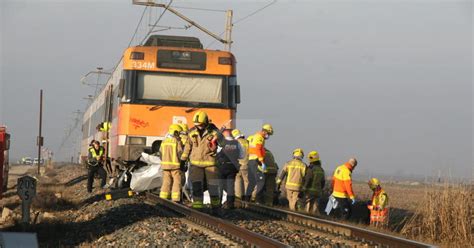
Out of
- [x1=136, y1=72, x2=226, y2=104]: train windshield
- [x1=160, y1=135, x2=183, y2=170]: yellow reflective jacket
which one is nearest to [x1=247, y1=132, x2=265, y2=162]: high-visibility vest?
[x1=136, y1=72, x2=226, y2=104]: train windshield

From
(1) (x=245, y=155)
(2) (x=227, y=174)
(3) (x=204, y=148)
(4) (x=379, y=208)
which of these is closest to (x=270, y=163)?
(1) (x=245, y=155)

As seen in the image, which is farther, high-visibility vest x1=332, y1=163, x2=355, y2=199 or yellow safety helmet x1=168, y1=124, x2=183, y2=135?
high-visibility vest x1=332, y1=163, x2=355, y2=199

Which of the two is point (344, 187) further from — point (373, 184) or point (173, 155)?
point (173, 155)

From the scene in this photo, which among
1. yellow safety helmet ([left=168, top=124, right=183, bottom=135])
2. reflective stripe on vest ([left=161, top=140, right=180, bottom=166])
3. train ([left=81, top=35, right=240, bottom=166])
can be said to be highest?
train ([left=81, top=35, right=240, bottom=166])

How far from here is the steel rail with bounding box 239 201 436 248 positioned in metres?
9.13

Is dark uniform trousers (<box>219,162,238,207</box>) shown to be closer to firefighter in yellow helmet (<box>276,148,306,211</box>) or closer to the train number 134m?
firefighter in yellow helmet (<box>276,148,306,211</box>)

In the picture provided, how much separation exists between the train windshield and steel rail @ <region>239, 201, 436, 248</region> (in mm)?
3277

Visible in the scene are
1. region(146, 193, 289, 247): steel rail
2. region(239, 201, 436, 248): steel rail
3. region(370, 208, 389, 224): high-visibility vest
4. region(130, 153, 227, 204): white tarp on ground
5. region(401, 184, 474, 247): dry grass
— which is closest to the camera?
region(146, 193, 289, 247): steel rail

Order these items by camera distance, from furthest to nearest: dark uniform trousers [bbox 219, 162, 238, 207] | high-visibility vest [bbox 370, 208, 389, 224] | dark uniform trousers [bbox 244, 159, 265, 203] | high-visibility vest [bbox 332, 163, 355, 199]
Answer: dark uniform trousers [bbox 244, 159, 265, 203] → high-visibility vest [bbox 332, 163, 355, 199] → high-visibility vest [bbox 370, 208, 389, 224] → dark uniform trousers [bbox 219, 162, 238, 207]

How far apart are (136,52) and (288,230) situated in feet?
24.5

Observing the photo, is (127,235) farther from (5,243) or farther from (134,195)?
(134,195)

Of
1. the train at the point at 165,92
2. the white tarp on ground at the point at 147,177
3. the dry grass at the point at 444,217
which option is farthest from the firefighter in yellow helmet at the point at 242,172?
the dry grass at the point at 444,217

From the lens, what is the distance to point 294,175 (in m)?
16.1

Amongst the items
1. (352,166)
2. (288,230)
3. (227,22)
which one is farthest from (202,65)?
(227,22)
